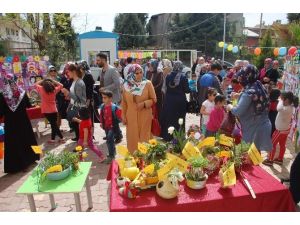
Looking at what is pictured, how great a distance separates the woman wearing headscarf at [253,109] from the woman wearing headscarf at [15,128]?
121 inches

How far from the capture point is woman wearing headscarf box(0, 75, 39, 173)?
4.11 meters

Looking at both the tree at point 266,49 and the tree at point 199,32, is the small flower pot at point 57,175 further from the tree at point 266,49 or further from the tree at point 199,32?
the tree at point 199,32

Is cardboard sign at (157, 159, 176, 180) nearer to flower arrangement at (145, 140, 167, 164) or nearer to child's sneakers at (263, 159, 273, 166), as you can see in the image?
flower arrangement at (145, 140, 167, 164)

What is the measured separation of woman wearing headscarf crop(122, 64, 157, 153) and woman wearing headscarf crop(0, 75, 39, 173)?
5.02 feet

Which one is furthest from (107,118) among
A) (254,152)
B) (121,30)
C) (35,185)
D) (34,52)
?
(121,30)

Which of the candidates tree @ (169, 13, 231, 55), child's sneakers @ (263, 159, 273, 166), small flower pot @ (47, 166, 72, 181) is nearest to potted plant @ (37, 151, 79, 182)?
small flower pot @ (47, 166, 72, 181)

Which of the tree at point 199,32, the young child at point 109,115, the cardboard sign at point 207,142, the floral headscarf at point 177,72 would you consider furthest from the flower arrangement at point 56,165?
the tree at point 199,32

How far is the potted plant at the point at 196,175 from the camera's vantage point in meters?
2.35

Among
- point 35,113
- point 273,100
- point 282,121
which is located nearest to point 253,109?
point 282,121

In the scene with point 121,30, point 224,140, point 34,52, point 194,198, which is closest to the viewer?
point 194,198

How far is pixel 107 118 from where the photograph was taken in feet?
14.9

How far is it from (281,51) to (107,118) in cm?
726

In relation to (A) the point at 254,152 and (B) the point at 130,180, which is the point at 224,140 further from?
(B) the point at 130,180

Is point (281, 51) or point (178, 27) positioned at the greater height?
point (178, 27)
